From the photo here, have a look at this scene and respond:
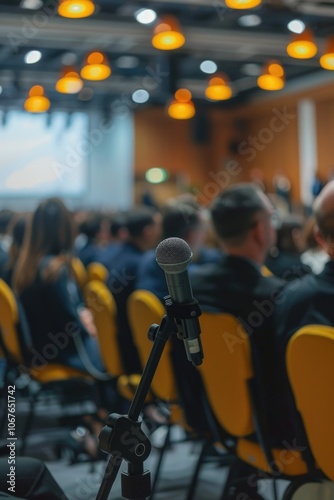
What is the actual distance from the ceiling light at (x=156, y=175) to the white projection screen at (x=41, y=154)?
148 centimetres

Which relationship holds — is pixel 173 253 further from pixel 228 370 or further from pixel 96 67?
pixel 96 67

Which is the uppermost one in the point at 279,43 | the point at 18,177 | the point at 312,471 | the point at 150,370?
the point at 279,43

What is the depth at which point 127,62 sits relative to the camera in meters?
12.1

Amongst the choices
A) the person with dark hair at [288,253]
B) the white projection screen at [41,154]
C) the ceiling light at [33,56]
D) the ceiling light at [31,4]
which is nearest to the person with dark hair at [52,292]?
the person with dark hair at [288,253]

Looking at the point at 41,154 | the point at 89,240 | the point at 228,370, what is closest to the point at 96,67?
the point at 89,240

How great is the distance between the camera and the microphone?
1.16 m

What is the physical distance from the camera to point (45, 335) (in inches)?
147

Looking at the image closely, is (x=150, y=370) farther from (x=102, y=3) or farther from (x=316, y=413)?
(x=102, y=3)

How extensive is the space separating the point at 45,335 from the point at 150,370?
2649mm

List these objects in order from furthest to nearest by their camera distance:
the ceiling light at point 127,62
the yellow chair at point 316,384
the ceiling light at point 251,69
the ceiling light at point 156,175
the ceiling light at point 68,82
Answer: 1. the ceiling light at point 156,175
2. the ceiling light at point 251,69
3. the ceiling light at point 127,62
4. the ceiling light at point 68,82
5. the yellow chair at point 316,384

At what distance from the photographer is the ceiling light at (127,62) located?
11.8m

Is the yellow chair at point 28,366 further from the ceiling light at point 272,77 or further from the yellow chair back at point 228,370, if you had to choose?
the ceiling light at point 272,77

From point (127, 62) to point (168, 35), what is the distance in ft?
21.8

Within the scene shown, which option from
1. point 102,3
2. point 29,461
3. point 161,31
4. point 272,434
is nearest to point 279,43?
point 102,3
